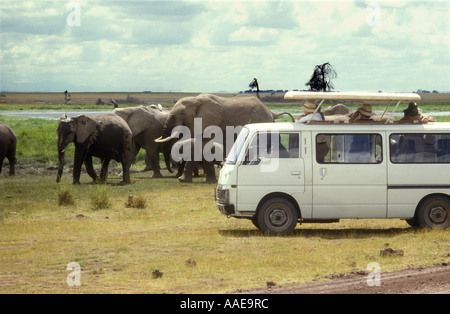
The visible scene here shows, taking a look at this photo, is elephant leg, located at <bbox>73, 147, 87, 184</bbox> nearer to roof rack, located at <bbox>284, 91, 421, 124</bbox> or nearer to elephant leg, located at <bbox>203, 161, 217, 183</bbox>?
elephant leg, located at <bbox>203, 161, 217, 183</bbox>

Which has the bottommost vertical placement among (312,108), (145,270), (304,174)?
(145,270)

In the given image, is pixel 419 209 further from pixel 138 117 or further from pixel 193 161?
pixel 138 117

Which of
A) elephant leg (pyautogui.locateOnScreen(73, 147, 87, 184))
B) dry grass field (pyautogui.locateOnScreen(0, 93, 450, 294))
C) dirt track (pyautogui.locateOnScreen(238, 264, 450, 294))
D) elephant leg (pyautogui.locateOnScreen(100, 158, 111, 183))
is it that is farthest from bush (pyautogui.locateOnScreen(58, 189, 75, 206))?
dirt track (pyautogui.locateOnScreen(238, 264, 450, 294))

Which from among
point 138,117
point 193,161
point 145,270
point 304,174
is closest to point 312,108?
point 304,174

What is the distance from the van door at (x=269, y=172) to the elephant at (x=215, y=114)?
551 inches

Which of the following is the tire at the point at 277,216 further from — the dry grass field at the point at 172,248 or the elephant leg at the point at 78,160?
the elephant leg at the point at 78,160

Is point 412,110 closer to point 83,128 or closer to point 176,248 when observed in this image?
point 176,248

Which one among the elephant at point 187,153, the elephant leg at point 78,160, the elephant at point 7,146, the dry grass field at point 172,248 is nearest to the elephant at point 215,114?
the elephant at point 187,153

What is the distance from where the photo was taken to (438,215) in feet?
54.7

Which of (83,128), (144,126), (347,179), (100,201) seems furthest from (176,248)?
(144,126)

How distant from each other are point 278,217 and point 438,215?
316 cm

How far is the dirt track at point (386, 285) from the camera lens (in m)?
11.3

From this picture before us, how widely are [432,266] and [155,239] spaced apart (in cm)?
553
